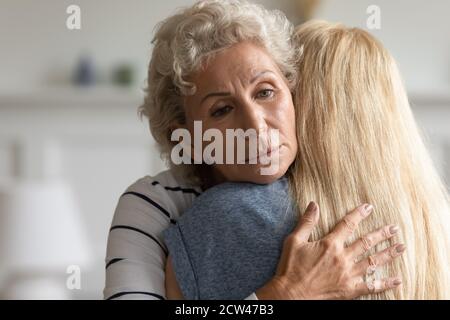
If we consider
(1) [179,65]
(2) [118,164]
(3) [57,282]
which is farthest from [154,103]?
(2) [118,164]

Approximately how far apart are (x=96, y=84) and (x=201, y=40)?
2570 mm

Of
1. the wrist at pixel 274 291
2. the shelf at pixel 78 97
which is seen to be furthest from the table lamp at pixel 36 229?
the wrist at pixel 274 291

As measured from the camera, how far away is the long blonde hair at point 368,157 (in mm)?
1083

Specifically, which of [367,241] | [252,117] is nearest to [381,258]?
[367,241]

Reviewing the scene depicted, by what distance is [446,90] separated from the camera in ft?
11.6

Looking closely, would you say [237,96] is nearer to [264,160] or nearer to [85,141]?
[264,160]

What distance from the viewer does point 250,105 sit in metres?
1.13

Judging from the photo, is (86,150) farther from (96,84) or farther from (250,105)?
(250,105)

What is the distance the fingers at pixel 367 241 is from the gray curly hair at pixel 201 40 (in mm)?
284

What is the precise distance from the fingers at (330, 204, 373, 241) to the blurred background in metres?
2.60

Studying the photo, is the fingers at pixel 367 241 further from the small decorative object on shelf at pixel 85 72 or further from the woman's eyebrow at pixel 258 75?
the small decorative object on shelf at pixel 85 72

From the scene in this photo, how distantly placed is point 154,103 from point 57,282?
1.64 metres

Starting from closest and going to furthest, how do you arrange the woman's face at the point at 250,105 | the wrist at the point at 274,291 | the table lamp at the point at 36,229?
the wrist at the point at 274,291, the woman's face at the point at 250,105, the table lamp at the point at 36,229

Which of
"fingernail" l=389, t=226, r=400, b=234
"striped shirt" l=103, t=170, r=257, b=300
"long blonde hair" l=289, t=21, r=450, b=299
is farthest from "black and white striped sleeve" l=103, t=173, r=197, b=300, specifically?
"fingernail" l=389, t=226, r=400, b=234
